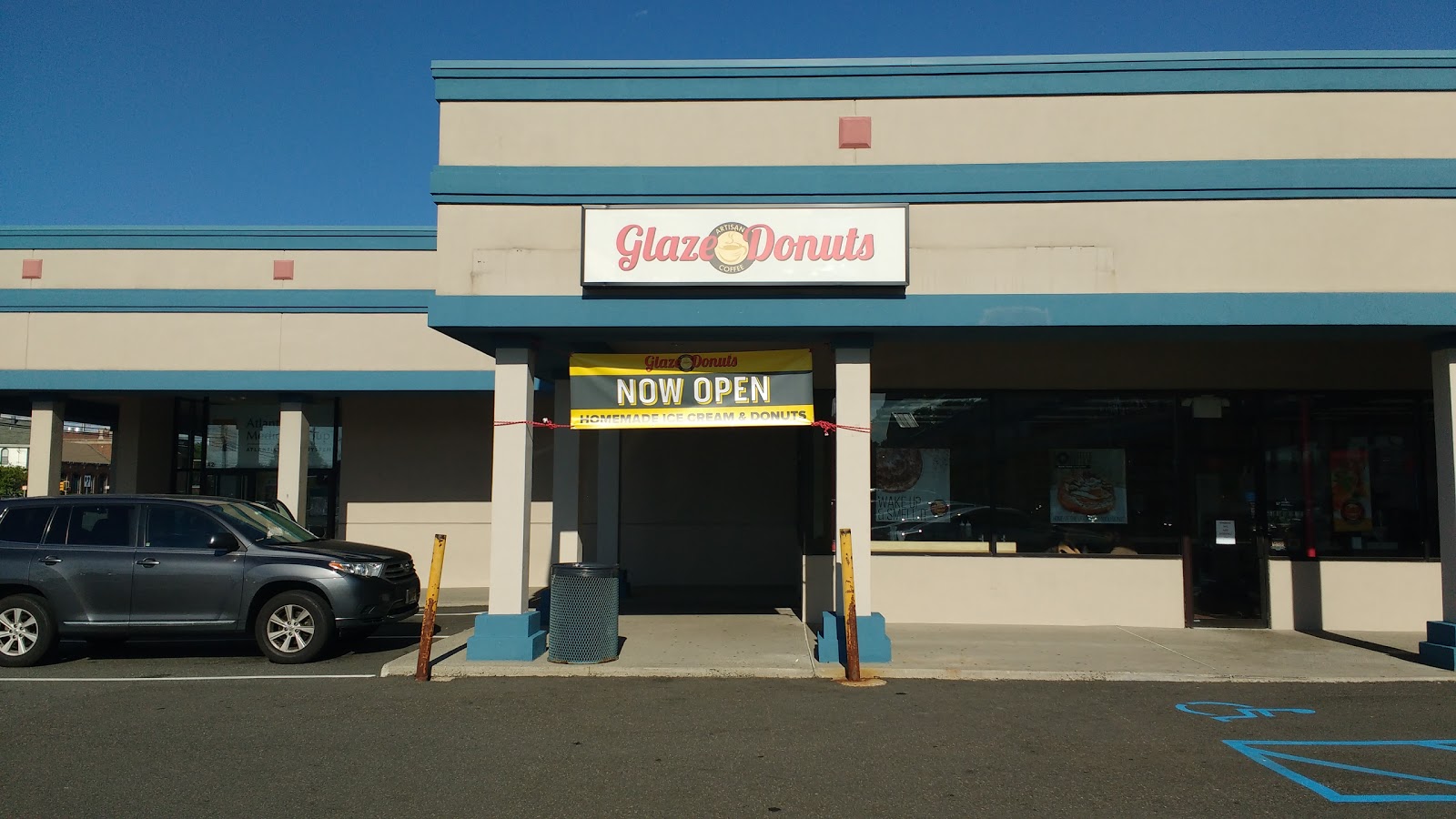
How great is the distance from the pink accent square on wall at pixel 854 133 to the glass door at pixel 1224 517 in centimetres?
585

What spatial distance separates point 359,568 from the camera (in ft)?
34.8

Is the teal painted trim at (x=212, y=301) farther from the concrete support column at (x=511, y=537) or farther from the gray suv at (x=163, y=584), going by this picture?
the concrete support column at (x=511, y=537)

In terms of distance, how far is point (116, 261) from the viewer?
54.1 ft

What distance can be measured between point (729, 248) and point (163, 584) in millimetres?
6799

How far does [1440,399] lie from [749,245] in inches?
289

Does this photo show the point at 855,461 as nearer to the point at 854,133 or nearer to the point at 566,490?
the point at 854,133

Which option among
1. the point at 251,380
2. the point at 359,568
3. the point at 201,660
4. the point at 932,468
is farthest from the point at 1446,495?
the point at 251,380

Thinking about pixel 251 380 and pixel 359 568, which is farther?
pixel 251 380

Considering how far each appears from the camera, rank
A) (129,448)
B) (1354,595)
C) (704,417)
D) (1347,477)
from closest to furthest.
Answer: (704,417)
(1354,595)
(1347,477)
(129,448)

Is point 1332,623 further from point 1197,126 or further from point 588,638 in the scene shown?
point 588,638

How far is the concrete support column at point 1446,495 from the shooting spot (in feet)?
33.4

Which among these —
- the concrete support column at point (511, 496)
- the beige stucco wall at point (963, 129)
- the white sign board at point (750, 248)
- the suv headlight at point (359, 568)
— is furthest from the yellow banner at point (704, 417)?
the suv headlight at point (359, 568)

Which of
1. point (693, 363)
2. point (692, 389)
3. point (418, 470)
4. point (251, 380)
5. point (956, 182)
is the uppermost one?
point (956, 182)

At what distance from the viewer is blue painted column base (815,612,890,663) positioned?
9859 mm
